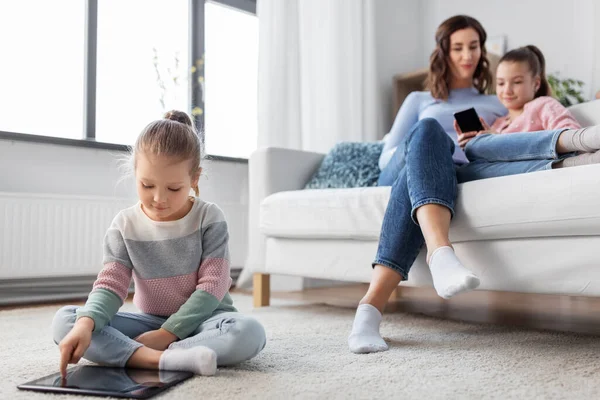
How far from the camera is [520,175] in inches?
52.7

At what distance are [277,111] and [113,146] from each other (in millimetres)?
856

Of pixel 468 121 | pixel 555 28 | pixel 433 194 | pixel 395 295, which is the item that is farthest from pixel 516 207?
pixel 555 28

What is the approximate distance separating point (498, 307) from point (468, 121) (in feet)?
2.52

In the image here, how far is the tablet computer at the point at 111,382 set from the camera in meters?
0.86

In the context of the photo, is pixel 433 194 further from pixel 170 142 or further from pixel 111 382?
pixel 111 382

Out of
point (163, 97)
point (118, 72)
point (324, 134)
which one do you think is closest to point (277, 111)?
point (324, 134)

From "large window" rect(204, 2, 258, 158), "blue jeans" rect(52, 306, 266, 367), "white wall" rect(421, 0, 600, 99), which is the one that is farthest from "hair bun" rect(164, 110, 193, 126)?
"white wall" rect(421, 0, 600, 99)

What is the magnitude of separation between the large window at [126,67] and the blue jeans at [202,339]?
1640 mm

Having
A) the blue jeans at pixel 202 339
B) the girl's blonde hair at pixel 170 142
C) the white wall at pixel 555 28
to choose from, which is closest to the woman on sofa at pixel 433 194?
the blue jeans at pixel 202 339

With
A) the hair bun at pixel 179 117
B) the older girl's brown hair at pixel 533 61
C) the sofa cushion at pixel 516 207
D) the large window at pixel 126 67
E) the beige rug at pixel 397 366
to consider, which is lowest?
the beige rug at pixel 397 366

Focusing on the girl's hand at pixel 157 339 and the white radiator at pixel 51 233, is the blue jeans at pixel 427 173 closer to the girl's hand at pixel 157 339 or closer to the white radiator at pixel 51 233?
the girl's hand at pixel 157 339

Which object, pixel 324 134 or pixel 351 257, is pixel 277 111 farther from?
pixel 351 257

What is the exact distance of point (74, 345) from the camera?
0.94 meters

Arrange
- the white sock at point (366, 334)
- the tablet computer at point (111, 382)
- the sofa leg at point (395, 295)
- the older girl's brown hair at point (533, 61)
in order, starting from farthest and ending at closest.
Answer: the sofa leg at point (395, 295) → the older girl's brown hair at point (533, 61) → the white sock at point (366, 334) → the tablet computer at point (111, 382)
